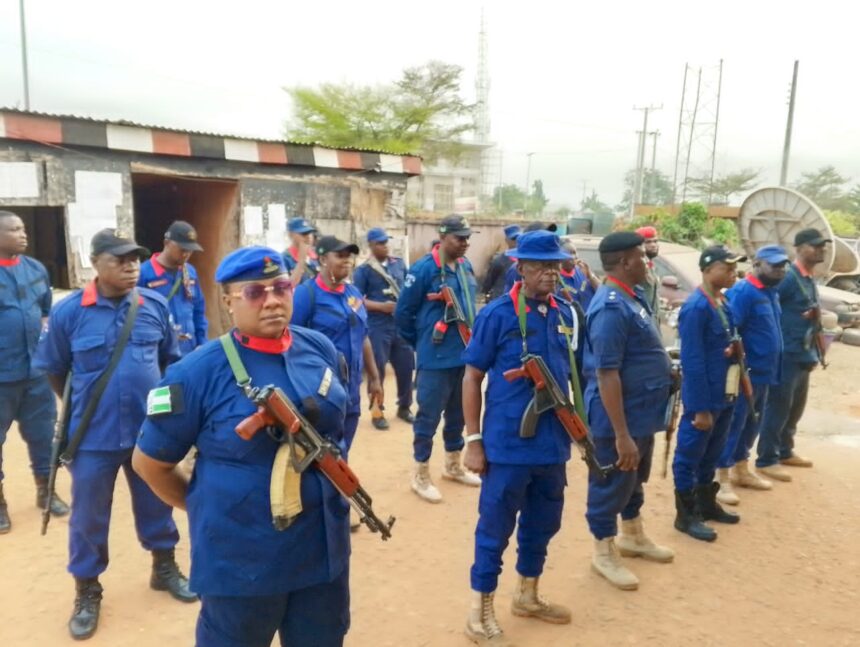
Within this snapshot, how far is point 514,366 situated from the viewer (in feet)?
10.3

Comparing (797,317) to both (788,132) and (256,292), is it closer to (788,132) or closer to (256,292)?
(256,292)

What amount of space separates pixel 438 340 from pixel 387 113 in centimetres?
2227

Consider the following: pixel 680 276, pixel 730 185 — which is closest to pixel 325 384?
pixel 680 276

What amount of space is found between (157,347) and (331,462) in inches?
72.1

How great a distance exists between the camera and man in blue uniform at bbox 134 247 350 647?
1980mm

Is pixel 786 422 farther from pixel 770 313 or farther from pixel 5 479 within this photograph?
pixel 5 479

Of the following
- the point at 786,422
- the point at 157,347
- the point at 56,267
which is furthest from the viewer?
the point at 56,267

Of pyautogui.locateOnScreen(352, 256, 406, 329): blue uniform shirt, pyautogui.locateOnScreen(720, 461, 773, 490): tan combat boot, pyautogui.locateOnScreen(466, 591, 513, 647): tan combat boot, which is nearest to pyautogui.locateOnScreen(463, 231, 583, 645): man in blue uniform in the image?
pyautogui.locateOnScreen(466, 591, 513, 647): tan combat boot

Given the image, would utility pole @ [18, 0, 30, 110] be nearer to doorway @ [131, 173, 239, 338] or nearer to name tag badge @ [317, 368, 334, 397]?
doorway @ [131, 173, 239, 338]

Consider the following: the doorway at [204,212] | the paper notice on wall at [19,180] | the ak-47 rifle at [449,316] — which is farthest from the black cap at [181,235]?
the doorway at [204,212]

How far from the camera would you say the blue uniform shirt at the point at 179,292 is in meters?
4.92

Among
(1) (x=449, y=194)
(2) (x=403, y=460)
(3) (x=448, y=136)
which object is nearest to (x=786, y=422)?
(2) (x=403, y=460)

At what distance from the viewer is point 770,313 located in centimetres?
491

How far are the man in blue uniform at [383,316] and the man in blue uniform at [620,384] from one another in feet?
10.4
